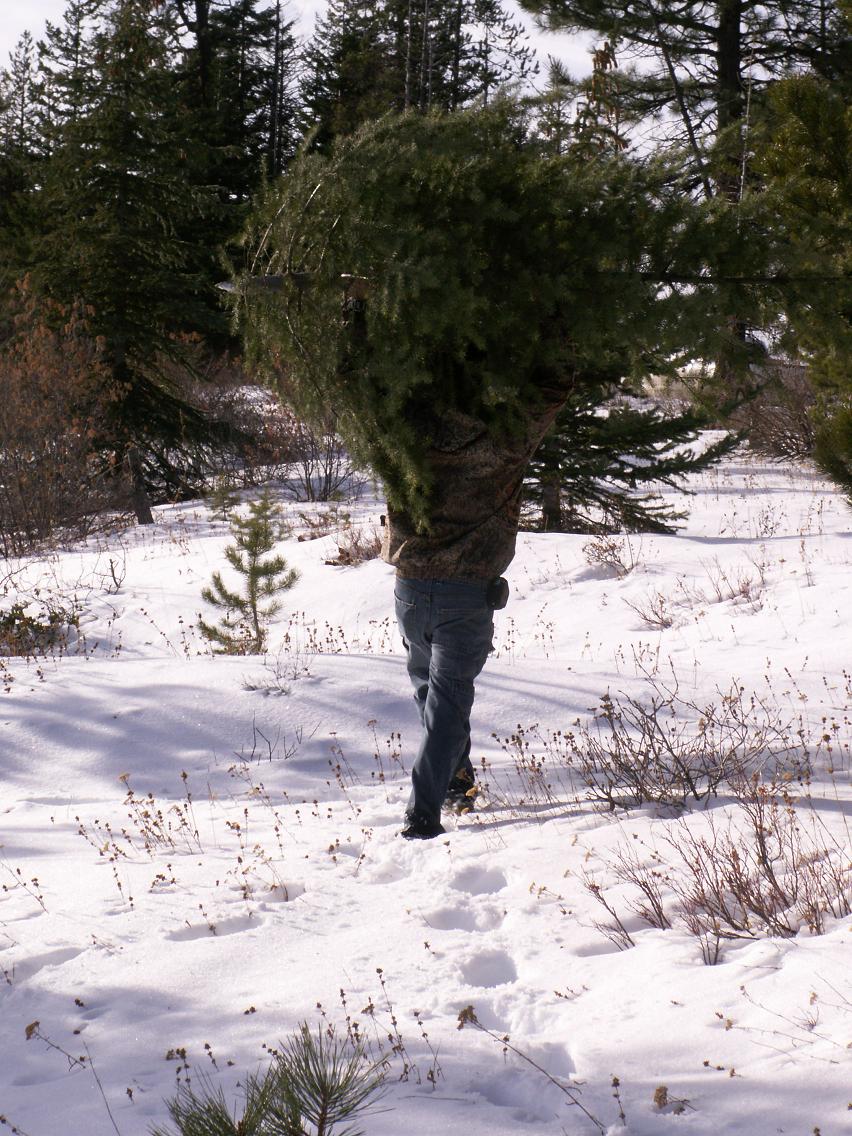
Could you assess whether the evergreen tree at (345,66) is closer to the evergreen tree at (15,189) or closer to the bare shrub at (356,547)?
the evergreen tree at (15,189)

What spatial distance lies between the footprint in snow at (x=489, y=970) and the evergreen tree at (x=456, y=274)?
155 cm

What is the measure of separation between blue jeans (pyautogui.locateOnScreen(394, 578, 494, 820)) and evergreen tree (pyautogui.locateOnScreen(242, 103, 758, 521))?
13.8 inches

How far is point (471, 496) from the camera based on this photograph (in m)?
3.73

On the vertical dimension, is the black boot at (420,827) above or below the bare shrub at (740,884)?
below

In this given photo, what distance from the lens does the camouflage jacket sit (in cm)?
366

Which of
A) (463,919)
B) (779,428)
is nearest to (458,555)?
(463,919)

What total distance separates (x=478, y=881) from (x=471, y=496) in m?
1.41

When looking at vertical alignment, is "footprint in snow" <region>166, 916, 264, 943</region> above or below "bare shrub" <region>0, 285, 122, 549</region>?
below

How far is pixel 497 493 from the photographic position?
377 centimetres

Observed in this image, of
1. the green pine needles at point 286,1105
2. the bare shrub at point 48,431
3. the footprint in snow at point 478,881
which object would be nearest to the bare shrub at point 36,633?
the bare shrub at point 48,431

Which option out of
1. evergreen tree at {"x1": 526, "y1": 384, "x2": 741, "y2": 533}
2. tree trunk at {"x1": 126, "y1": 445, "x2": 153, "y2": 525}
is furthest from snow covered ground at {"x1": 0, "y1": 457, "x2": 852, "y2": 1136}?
tree trunk at {"x1": 126, "y1": 445, "x2": 153, "y2": 525}

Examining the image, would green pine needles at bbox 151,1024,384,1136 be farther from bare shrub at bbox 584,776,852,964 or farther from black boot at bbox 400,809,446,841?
A: black boot at bbox 400,809,446,841

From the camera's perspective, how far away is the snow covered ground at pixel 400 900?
2.21 metres

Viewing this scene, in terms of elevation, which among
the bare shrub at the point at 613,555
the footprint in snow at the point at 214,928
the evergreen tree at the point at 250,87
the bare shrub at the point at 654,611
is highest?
the evergreen tree at the point at 250,87
